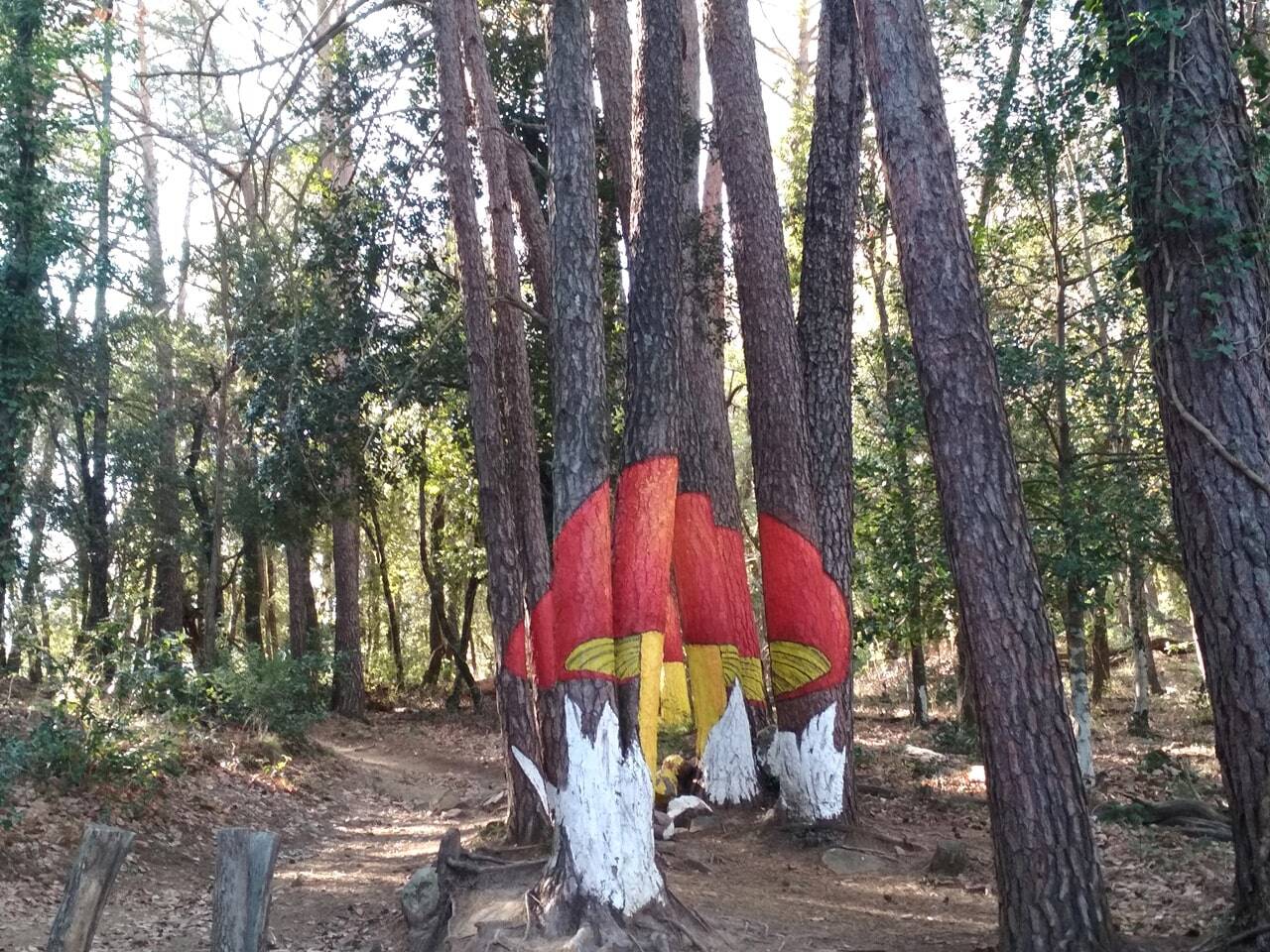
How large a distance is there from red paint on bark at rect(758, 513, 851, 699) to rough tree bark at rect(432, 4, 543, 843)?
2284mm

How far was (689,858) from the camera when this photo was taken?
880 centimetres

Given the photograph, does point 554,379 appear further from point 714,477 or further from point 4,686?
point 4,686

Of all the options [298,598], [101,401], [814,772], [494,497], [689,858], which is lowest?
[689,858]

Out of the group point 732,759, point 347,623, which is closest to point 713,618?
point 732,759

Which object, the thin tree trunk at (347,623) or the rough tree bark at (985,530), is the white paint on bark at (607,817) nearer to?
the rough tree bark at (985,530)

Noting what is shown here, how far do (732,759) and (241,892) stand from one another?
20.6 feet

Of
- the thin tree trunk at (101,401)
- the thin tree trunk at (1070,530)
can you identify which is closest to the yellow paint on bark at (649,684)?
the thin tree trunk at (1070,530)

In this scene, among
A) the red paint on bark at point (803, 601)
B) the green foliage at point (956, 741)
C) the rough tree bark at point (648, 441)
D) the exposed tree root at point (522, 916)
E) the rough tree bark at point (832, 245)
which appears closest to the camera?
the exposed tree root at point (522, 916)

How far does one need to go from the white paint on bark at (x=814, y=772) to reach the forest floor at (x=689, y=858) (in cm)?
31

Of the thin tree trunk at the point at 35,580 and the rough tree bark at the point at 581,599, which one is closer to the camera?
the rough tree bark at the point at 581,599

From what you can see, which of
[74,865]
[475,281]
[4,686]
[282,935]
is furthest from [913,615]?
[4,686]

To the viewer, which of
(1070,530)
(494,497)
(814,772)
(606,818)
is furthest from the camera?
(1070,530)

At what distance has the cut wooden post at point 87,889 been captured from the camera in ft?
16.6

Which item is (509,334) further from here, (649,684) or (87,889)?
(87,889)
